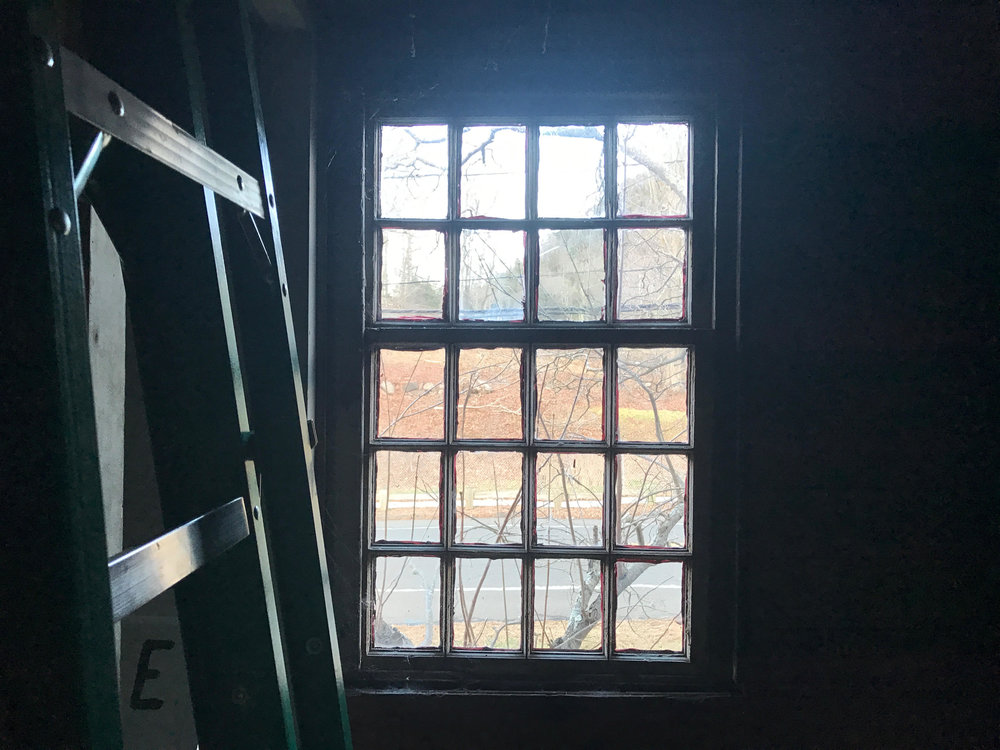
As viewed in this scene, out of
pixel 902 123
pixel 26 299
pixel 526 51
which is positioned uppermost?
pixel 526 51

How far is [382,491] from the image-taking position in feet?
5.82

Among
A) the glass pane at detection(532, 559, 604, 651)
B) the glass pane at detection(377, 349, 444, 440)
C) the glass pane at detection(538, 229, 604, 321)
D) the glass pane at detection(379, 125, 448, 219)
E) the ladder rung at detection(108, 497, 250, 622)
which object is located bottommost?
the glass pane at detection(532, 559, 604, 651)

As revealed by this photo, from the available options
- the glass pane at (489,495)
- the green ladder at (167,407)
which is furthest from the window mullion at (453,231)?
the green ladder at (167,407)

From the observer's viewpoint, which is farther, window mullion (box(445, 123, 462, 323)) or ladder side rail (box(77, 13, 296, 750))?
window mullion (box(445, 123, 462, 323))

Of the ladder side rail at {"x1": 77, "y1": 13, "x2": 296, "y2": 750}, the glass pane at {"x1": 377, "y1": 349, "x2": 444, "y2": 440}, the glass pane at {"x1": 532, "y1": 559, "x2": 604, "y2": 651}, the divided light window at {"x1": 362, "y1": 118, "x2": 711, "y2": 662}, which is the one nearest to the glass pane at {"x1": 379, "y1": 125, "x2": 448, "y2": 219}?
the divided light window at {"x1": 362, "y1": 118, "x2": 711, "y2": 662}

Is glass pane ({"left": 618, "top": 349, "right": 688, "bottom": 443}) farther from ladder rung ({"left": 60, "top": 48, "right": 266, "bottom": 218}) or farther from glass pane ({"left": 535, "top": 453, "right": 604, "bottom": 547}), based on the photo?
ladder rung ({"left": 60, "top": 48, "right": 266, "bottom": 218})

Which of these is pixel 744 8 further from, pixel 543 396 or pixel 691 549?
pixel 691 549

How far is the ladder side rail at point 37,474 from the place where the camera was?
0.51 meters

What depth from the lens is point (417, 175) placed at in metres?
1.77

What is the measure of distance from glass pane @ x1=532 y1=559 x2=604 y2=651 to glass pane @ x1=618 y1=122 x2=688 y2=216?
Answer: 3.18ft

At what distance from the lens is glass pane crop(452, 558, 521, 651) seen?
1.76 metres

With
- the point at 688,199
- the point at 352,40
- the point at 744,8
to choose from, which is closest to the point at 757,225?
the point at 688,199

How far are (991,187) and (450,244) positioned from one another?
4.55 feet

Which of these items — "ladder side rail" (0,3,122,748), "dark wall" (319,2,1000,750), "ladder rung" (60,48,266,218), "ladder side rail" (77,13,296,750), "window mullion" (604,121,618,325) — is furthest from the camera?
"window mullion" (604,121,618,325)
